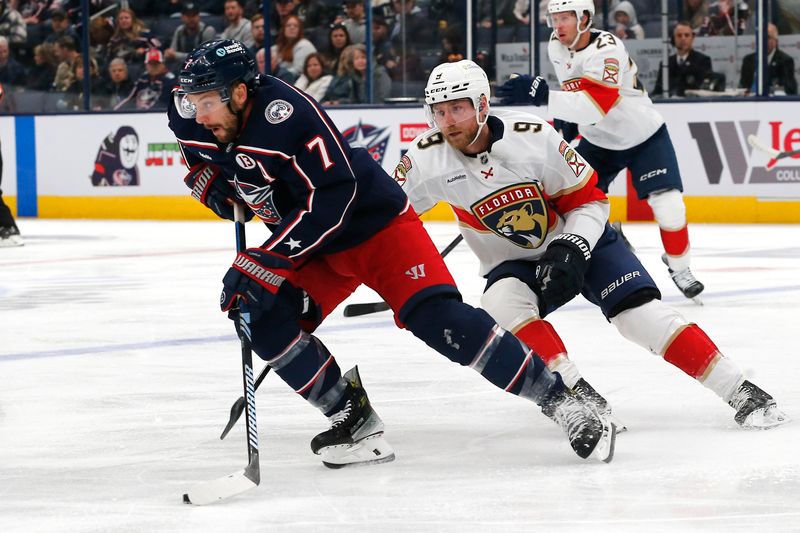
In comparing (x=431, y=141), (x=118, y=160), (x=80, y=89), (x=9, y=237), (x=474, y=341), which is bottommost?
(x=9, y=237)

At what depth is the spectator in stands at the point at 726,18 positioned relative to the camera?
9.20 metres

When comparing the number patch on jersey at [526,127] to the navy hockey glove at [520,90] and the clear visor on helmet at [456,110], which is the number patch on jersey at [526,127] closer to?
the clear visor on helmet at [456,110]

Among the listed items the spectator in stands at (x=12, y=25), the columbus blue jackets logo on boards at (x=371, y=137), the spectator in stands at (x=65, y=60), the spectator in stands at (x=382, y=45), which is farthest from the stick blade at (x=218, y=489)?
the spectator in stands at (x=12, y=25)

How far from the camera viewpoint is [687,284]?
5145 mm

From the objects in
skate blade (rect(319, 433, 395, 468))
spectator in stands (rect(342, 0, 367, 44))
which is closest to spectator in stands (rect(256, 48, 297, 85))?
spectator in stands (rect(342, 0, 367, 44))

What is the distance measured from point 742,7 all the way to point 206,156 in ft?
23.8

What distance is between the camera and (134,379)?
3.65m

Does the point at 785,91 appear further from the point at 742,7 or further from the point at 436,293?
the point at 436,293

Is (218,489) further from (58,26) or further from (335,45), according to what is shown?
(58,26)

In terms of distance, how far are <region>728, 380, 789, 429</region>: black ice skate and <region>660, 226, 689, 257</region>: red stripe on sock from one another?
8.07 feet

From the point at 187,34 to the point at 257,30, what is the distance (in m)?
0.86

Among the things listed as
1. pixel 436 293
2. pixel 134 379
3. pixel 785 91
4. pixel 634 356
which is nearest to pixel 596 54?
pixel 634 356

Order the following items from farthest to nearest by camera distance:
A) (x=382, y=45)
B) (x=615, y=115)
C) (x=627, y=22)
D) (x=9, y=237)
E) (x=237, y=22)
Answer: (x=237, y=22) < (x=382, y=45) < (x=627, y=22) < (x=9, y=237) < (x=615, y=115)

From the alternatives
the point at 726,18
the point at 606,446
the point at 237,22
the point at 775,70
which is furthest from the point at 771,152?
the point at 606,446
